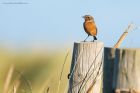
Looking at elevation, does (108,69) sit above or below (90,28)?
below

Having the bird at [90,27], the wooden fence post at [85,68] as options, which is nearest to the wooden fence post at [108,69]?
the wooden fence post at [85,68]

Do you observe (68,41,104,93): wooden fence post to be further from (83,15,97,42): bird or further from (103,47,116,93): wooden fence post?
(83,15,97,42): bird

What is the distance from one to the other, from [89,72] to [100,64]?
4.8 inches

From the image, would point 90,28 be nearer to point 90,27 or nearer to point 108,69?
point 90,27

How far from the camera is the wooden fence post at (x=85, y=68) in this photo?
3.88m

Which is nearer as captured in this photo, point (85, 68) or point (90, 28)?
point (85, 68)

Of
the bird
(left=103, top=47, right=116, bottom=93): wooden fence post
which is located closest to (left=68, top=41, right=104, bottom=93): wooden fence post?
(left=103, top=47, right=116, bottom=93): wooden fence post

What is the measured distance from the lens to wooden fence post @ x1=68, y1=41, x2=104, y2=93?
12.7ft

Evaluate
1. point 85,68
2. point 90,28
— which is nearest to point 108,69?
point 85,68

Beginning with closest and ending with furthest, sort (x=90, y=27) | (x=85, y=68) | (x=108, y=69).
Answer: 1. (x=108, y=69)
2. (x=85, y=68)
3. (x=90, y=27)

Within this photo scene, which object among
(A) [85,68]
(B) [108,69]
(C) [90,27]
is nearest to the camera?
(B) [108,69]

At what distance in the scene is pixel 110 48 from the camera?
3518 millimetres

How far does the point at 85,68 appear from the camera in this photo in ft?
12.8

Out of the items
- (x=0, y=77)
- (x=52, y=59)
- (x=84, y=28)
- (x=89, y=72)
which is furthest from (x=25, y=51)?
(x=89, y=72)
